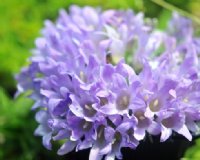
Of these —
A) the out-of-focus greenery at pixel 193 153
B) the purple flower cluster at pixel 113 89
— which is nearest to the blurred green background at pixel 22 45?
the purple flower cluster at pixel 113 89

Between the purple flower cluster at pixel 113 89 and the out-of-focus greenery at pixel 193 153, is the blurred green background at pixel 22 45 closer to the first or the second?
the purple flower cluster at pixel 113 89

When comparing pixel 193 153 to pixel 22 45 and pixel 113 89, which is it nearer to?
pixel 113 89

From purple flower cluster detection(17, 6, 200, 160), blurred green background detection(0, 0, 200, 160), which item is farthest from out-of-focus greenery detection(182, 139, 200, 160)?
blurred green background detection(0, 0, 200, 160)

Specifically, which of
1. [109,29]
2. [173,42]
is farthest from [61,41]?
[173,42]

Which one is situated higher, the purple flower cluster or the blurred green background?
the purple flower cluster

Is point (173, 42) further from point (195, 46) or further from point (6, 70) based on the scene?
point (6, 70)

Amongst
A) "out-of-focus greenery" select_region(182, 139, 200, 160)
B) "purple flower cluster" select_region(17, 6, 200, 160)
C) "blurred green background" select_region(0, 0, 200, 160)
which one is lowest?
"blurred green background" select_region(0, 0, 200, 160)

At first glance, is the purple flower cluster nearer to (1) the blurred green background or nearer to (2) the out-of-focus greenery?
(2) the out-of-focus greenery
